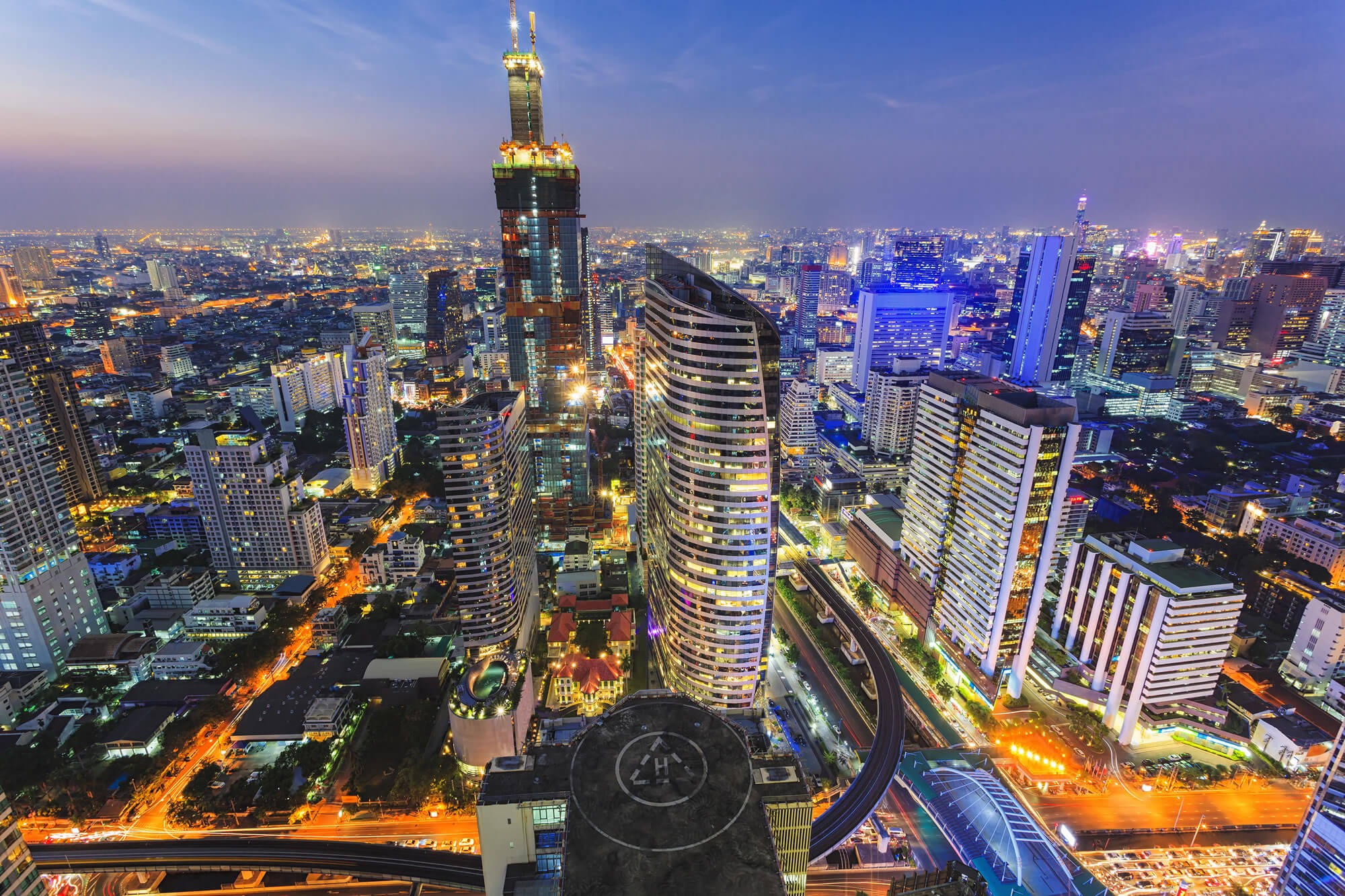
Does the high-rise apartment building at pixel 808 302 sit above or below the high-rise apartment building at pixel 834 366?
above

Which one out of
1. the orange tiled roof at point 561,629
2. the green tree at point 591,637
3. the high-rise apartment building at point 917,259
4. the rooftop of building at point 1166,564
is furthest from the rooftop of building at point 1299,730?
the high-rise apartment building at point 917,259

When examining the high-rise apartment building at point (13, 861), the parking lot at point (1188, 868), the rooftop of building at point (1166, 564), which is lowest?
the parking lot at point (1188, 868)

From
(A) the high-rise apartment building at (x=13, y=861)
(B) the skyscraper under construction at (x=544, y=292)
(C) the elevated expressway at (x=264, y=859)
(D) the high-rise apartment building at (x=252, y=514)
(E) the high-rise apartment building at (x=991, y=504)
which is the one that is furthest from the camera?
(B) the skyscraper under construction at (x=544, y=292)

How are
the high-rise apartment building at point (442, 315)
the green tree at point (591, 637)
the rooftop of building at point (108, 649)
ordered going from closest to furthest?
the rooftop of building at point (108, 649) → the green tree at point (591, 637) → the high-rise apartment building at point (442, 315)

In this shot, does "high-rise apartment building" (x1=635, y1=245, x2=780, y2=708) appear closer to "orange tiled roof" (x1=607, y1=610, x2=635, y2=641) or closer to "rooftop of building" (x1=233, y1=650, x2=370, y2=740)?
"orange tiled roof" (x1=607, y1=610, x2=635, y2=641)

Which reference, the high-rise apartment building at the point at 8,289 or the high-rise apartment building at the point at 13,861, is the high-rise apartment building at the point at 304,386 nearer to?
the high-rise apartment building at the point at 8,289

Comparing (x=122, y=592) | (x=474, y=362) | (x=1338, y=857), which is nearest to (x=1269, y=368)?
(x=1338, y=857)
